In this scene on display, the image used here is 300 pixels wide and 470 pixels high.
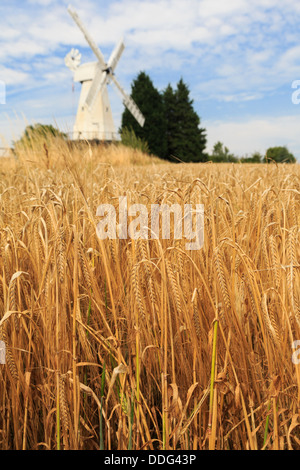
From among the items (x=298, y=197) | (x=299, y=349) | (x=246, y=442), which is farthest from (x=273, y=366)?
(x=298, y=197)

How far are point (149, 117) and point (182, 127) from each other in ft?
10.4

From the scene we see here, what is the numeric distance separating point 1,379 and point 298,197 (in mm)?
1910

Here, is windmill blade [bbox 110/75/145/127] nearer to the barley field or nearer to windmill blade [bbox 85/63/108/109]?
windmill blade [bbox 85/63/108/109]

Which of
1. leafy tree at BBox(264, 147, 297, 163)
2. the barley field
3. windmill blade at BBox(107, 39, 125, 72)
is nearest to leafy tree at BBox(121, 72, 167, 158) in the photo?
windmill blade at BBox(107, 39, 125, 72)

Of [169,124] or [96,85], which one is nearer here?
[96,85]

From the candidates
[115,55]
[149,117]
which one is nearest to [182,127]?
[149,117]

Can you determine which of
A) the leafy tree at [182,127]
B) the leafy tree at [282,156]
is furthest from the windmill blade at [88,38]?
the leafy tree at [282,156]

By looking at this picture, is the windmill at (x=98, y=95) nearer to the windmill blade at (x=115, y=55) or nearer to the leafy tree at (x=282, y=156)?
the windmill blade at (x=115, y=55)

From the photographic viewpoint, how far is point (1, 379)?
1214 mm

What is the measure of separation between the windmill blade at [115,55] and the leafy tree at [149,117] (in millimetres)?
2018

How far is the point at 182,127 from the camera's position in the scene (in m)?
25.4

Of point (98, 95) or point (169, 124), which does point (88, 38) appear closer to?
point (98, 95)

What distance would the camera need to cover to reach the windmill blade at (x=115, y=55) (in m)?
22.6
